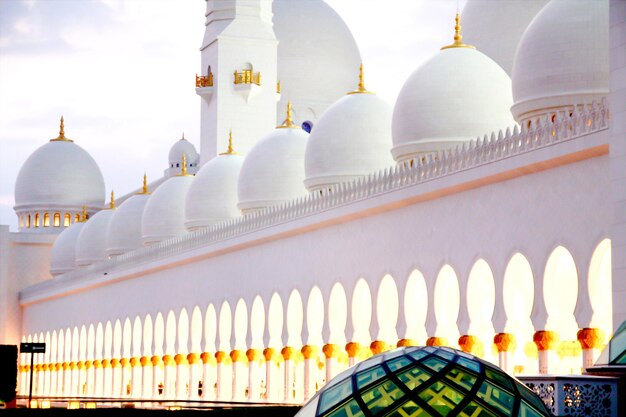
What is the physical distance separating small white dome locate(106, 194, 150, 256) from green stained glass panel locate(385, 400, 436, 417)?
3463cm

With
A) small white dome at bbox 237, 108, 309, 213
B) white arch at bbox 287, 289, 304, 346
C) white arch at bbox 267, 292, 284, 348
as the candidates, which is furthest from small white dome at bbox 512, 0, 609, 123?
small white dome at bbox 237, 108, 309, 213

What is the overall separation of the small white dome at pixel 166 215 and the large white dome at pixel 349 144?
393 inches

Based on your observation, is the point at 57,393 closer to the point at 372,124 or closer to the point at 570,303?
the point at 372,124

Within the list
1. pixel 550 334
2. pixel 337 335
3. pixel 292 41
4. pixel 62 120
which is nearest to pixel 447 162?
pixel 550 334

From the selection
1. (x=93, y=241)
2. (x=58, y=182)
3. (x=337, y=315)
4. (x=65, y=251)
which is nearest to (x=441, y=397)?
(x=337, y=315)

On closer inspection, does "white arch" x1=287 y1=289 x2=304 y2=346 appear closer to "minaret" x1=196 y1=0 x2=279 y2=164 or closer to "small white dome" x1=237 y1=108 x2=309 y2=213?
"small white dome" x1=237 y1=108 x2=309 y2=213

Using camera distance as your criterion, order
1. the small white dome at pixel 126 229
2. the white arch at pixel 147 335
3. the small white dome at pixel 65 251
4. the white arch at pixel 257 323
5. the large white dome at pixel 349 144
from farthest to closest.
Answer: the small white dome at pixel 65 251, the small white dome at pixel 126 229, the white arch at pixel 147 335, the white arch at pixel 257 323, the large white dome at pixel 349 144

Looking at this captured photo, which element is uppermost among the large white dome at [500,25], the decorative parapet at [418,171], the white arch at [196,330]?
the large white dome at [500,25]

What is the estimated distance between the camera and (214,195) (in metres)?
30.9

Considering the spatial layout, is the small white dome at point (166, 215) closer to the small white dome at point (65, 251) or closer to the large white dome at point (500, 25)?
the small white dome at point (65, 251)

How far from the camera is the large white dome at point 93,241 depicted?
136ft

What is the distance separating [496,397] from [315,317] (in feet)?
66.3

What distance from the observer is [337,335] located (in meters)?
23.4

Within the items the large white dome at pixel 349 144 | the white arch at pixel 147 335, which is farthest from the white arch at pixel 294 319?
the white arch at pixel 147 335
